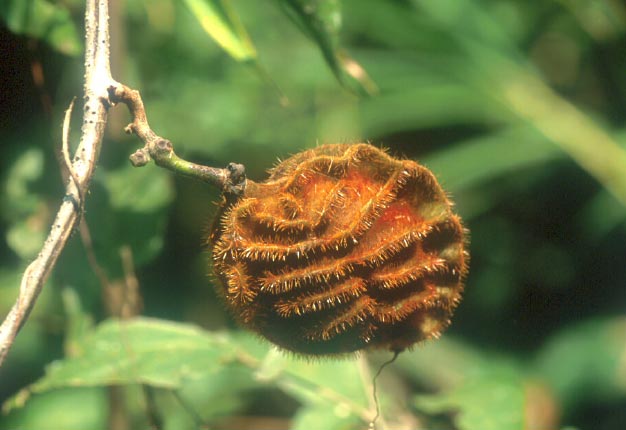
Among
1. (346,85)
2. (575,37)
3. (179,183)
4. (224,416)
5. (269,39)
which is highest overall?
(346,85)

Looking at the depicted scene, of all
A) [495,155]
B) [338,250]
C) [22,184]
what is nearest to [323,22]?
[338,250]

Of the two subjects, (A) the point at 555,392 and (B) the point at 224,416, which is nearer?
(B) the point at 224,416

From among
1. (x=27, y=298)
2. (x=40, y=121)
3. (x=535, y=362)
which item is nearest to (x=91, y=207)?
(x=40, y=121)

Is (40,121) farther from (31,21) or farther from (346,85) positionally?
(346,85)

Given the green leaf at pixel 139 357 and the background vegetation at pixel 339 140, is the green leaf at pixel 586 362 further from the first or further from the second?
the green leaf at pixel 139 357

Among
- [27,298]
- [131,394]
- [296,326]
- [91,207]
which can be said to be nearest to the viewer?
[27,298]

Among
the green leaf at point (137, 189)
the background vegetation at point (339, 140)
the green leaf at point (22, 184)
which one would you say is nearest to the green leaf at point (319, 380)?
the background vegetation at point (339, 140)
